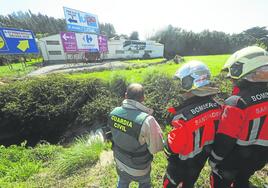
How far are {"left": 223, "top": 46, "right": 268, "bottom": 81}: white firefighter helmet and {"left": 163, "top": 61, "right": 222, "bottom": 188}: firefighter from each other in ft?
0.95

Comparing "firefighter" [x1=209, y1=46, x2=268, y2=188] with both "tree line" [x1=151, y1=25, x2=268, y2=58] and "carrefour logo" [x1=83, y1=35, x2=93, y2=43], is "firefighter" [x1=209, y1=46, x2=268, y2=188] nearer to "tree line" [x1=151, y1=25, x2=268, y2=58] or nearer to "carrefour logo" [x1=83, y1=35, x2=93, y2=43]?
"carrefour logo" [x1=83, y1=35, x2=93, y2=43]

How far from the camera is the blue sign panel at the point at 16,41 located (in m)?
14.4

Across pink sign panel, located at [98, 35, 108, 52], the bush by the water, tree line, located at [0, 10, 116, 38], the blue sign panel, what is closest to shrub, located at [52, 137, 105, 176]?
the bush by the water

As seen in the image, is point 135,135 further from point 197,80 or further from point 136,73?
point 136,73

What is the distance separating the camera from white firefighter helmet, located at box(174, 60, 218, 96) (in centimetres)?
188

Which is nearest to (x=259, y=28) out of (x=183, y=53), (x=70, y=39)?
(x=183, y=53)

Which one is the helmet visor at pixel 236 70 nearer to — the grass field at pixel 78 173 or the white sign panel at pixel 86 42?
the grass field at pixel 78 173

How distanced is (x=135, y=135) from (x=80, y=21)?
20.6 m

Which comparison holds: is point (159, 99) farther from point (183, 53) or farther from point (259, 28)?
point (259, 28)

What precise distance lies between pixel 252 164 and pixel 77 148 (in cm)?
339

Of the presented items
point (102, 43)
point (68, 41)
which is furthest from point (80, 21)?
point (102, 43)

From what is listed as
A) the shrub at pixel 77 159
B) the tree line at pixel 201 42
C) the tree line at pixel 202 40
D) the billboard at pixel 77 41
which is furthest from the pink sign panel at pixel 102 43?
the tree line at pixel 201 42

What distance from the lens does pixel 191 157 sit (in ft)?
6.41

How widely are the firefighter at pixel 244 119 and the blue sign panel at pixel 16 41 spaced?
1688 cm
